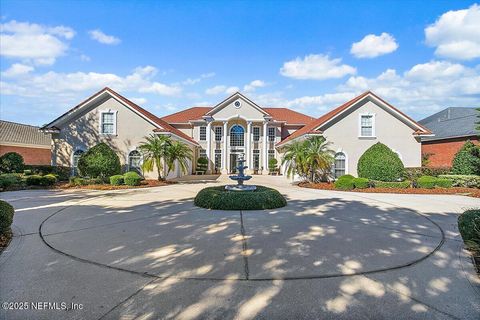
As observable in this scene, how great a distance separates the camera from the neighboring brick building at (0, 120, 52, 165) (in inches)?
1150

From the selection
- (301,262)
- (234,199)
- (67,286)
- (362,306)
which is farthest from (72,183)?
(362,306)

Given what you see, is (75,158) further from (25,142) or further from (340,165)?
(340,165)

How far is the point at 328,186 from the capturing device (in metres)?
17.5

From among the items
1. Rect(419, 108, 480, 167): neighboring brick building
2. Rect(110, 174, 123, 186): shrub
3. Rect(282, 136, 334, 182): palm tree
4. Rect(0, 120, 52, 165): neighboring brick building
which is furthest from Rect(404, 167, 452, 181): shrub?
Rect(0, 120, 52, 165): neighboring brick building

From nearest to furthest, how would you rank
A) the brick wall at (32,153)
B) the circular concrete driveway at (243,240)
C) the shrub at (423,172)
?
Answer: 1. the circular concrete driveway at (243,240)
2. the shrub at (423,172)
3. the brick wall at (32,153)

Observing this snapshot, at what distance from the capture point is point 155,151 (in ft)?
60.1

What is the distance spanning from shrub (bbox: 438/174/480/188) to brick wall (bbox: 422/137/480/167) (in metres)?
8.76

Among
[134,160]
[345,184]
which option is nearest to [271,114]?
[134,160]

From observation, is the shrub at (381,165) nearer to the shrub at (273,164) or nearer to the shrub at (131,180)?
the shrub at (273,164)

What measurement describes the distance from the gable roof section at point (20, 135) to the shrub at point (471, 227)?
119ft

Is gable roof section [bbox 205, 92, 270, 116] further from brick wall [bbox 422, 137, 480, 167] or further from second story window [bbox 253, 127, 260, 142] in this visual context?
brick wall [bbox 422, 137, 480, 167]

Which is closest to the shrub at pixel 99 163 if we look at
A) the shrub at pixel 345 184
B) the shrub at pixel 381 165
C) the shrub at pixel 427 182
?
the shrub at pixel 345 184

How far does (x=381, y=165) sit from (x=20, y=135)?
37.2m

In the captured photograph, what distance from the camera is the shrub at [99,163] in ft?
56.9
